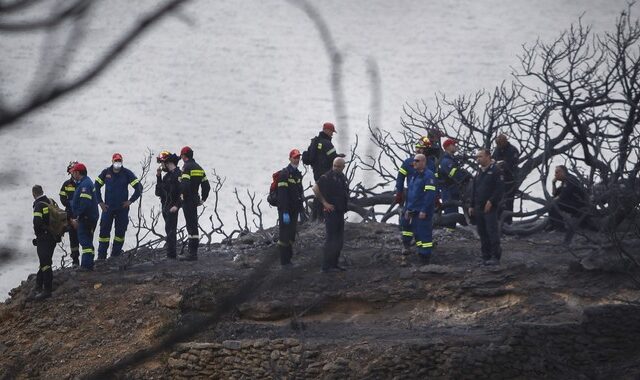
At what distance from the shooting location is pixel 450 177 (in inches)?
629

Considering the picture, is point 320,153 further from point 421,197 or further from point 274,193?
point 421,197

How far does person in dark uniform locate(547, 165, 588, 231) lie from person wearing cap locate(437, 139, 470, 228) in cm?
135

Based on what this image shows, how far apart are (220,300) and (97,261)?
14.8 m

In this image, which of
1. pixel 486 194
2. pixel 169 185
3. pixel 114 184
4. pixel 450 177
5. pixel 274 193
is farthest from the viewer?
pixel 450 177

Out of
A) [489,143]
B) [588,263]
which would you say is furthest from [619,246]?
[489,143]

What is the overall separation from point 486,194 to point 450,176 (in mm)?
1915

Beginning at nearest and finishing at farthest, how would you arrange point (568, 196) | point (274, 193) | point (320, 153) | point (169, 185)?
point (274, 193) → point (169, 185) → point (320, 153) → point (568, 196)

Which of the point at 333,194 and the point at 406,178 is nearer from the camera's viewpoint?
the point at 333,194

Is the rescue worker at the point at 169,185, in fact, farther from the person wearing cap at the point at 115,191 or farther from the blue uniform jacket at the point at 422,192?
the blue uniform jacket at the point at 422,192

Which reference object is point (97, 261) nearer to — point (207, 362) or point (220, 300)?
point (207, 362)

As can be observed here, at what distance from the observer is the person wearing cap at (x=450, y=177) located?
52.0 ft

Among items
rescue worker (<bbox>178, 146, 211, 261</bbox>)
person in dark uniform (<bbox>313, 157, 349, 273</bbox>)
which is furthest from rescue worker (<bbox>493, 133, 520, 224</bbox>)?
rescue worker (<bbox>178, 146, 211, 261</bbox>)

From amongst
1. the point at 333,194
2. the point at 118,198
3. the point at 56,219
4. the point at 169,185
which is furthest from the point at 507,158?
the point at 56,219

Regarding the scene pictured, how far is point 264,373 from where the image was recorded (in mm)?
13203
